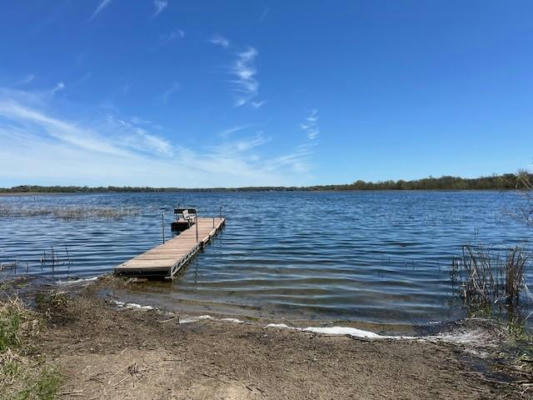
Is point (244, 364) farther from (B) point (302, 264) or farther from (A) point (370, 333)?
(B) point (302, 264)

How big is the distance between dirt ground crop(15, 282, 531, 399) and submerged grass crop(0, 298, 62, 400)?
181 millimetres

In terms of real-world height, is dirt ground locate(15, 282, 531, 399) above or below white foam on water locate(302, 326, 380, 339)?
above

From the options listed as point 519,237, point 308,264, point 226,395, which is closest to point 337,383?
point 226,395

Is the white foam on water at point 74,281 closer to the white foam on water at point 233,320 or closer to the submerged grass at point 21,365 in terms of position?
the submerged grass at point 21,365

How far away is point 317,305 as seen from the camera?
9.07 metres

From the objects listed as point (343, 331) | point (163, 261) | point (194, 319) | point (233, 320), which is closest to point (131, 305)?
point (194, 319)

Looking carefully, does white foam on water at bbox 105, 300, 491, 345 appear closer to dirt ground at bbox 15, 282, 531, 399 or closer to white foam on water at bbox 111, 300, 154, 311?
dirt ground at bbox 15, 282, 531, 399

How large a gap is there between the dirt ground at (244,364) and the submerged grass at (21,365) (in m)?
0.18

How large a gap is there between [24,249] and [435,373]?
17.2 metres

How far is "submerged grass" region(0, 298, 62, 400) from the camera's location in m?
3.75

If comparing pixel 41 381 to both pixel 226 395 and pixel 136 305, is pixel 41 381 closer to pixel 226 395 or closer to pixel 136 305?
pixel 226 395

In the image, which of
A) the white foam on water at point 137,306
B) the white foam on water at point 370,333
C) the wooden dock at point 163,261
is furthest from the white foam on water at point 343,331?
the wooden dock at point 163,261

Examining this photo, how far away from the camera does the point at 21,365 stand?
14.5ft

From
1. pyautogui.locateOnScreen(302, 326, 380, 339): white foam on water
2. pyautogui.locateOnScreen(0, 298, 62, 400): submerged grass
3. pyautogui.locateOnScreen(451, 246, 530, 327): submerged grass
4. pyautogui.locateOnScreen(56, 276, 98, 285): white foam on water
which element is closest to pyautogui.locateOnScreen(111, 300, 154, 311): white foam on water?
pyautogui.locateOnScreen(0, 298, 62, 400): submerged grass
